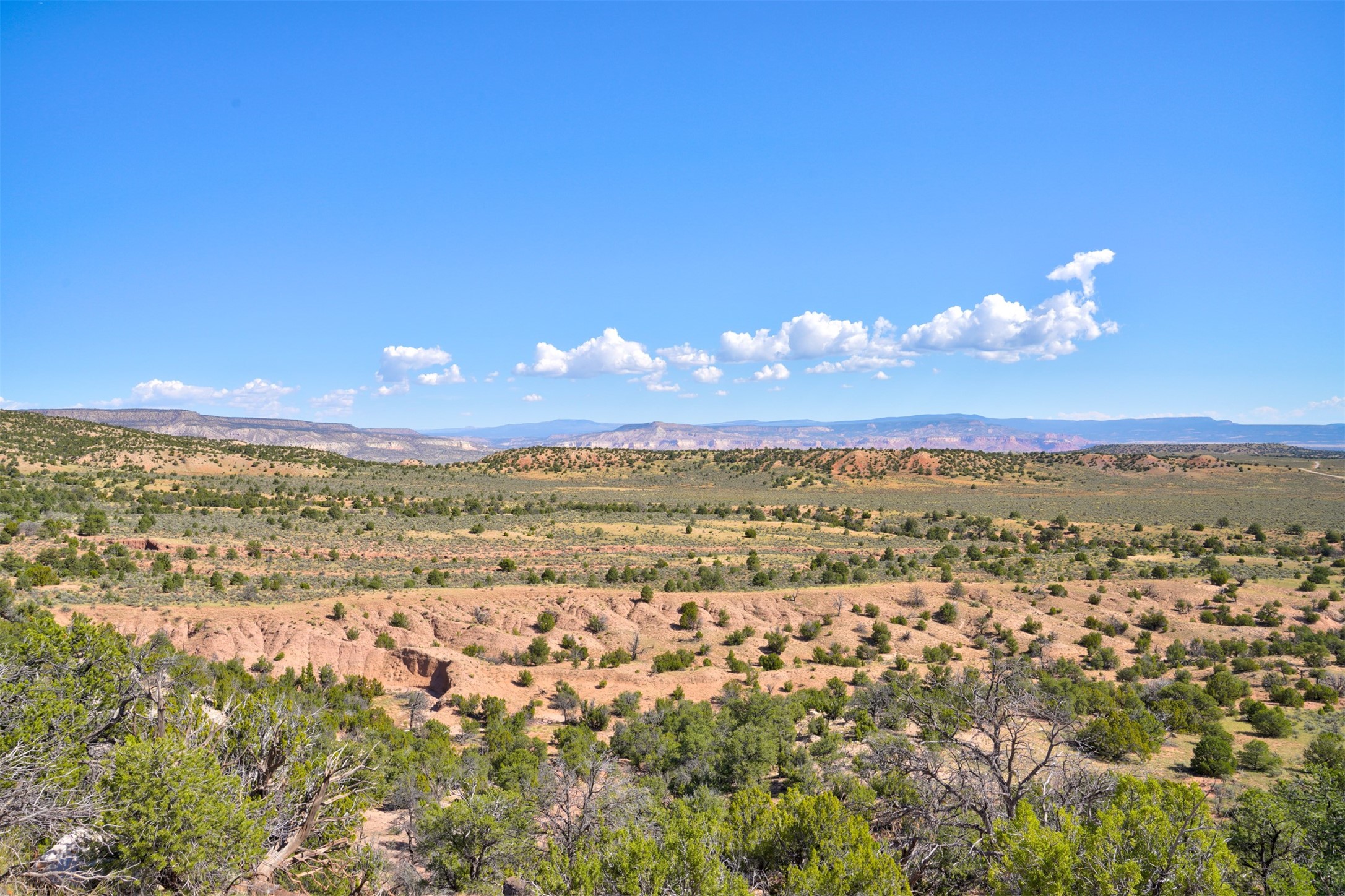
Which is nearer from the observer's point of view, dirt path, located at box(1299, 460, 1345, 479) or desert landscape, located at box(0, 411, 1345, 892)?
desert landscape, located at box(0, 411, 1345, 892)

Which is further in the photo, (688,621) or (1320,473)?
(1320,473)

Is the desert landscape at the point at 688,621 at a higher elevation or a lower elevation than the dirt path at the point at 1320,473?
lower

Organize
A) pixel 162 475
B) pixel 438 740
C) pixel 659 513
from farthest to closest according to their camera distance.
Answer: pixel 162 475 → pixel 659 513 → pixel 438 740

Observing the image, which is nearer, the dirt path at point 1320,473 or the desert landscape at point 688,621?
the desert landscape at point 688,621

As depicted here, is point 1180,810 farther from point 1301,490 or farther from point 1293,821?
point 1301,490

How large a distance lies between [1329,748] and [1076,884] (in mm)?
14601

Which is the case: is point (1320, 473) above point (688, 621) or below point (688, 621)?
above

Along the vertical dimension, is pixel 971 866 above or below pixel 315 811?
below

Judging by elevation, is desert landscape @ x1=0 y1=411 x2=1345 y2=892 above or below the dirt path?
below

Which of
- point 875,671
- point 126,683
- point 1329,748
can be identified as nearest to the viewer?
point 126,683

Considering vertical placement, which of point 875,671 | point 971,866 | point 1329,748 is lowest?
point 875,671

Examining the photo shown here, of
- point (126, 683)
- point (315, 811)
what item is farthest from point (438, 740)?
point (315, 811)

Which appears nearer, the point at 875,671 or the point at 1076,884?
the point at 1076,884

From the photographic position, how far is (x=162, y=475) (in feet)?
219
